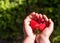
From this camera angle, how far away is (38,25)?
1822 mm

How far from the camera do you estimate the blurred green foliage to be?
3.67 m

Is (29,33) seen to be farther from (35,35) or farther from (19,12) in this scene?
(19,12)

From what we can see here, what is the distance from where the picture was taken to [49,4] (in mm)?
3777

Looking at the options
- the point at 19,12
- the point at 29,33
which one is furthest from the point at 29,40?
the point at 19,12

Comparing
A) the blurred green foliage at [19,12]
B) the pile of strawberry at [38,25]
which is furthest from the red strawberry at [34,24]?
the blurred green foliage at [19,12]

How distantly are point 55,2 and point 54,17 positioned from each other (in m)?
0.21

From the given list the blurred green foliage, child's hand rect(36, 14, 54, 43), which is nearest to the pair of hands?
child's hand rect(36, 14, 54, 43)

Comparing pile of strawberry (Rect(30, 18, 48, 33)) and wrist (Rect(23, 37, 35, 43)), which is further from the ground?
pile of strawberry (Rect(30, 18, 48, 33))

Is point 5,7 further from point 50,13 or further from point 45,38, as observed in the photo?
point 45,38

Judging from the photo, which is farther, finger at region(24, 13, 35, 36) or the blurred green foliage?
the blurred green foliage

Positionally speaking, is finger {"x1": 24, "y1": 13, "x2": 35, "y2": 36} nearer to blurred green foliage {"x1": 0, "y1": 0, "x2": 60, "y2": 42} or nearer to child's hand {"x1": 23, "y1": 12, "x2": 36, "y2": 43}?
child's hand {"x1": 23, "y1": 12, "x2": 36, "y2": 43}

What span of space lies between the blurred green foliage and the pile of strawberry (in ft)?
6.00

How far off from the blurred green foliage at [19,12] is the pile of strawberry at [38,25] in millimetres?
1827

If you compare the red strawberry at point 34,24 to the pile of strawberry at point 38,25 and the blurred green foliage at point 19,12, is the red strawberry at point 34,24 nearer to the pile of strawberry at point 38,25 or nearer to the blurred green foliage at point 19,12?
the pile of strawberry at point 38,25
